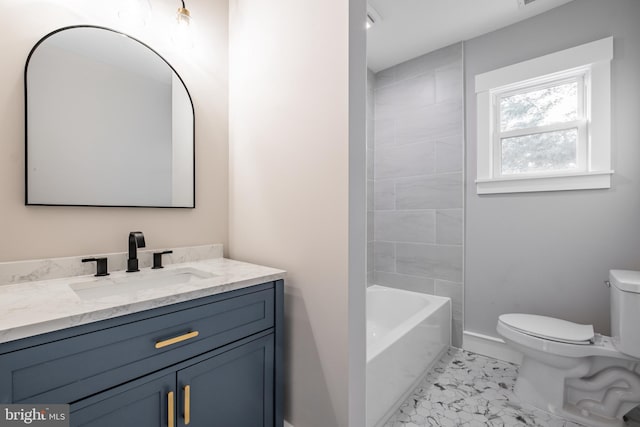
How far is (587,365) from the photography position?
5.32 ft

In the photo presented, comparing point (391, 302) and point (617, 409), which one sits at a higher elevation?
point (391, 302)

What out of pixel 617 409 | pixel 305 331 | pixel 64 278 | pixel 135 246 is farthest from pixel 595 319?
pixel 64 278

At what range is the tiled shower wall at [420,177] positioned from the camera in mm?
2475

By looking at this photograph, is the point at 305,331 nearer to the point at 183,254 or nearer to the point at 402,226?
the point at 183,254

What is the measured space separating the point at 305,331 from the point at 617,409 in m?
1.78

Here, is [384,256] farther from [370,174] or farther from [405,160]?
[405,160]

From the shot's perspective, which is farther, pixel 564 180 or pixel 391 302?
pixel 391 302

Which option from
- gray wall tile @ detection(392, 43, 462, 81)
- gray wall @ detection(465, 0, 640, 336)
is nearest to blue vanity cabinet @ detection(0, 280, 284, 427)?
gray wall @ detection(465, 0, 640, 336)

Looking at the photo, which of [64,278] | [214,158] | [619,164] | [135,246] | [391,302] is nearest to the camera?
[64,278]

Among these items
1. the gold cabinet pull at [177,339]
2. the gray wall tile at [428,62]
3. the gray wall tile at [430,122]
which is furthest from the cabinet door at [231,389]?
the gray wall tile at [428,62]

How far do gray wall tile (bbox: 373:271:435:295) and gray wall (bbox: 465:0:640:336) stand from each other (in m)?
0.32

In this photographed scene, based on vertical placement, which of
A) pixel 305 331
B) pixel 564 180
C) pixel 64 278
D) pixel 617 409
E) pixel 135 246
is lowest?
pixel 617 409

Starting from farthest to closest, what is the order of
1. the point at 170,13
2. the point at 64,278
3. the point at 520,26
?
1. the point at 520,26
2. the point at 170,13
3. the point at 64,278

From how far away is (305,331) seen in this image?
1320 mm
